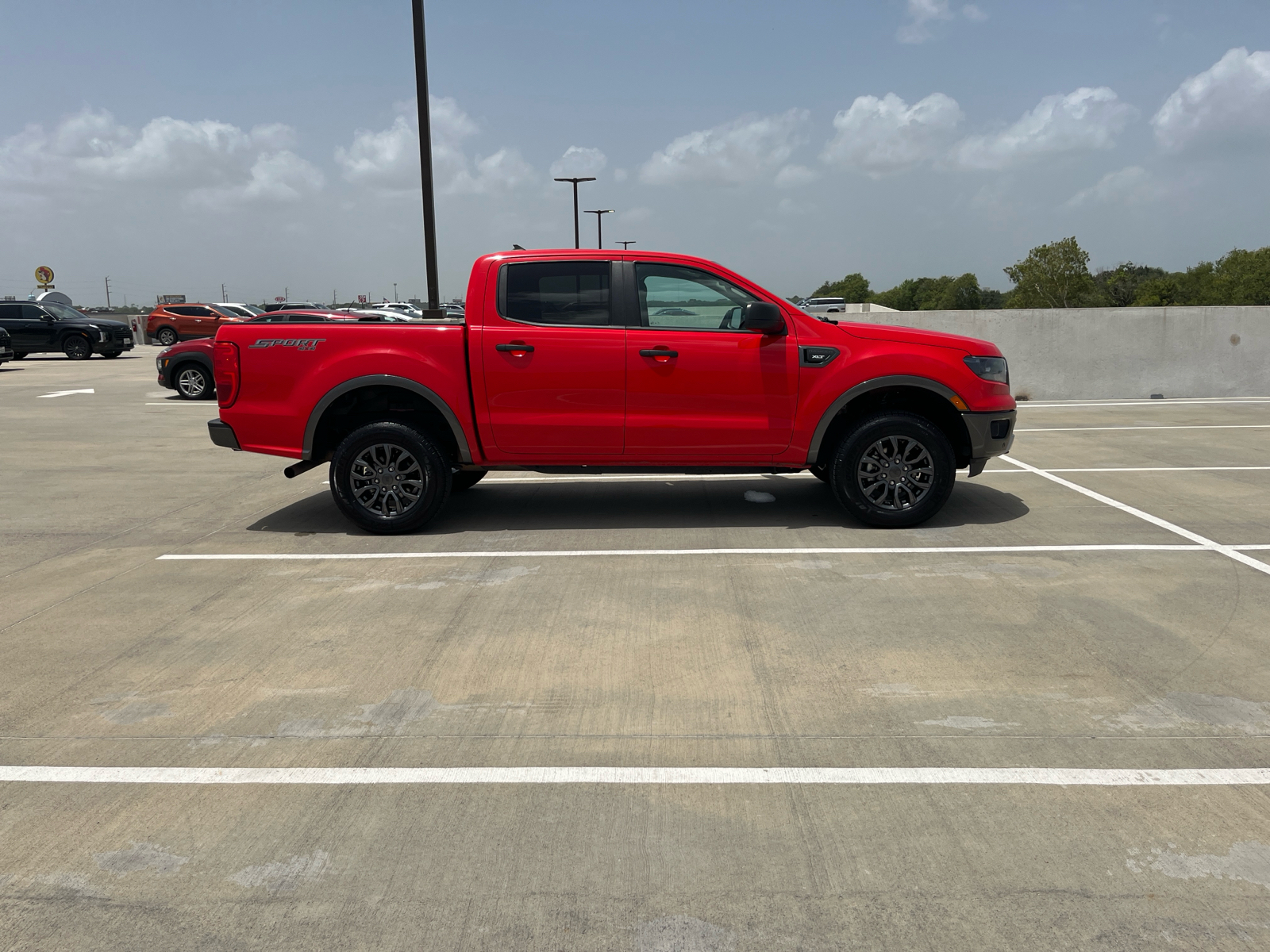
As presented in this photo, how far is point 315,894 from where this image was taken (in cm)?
285

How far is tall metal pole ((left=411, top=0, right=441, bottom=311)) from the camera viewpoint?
14.9 meters

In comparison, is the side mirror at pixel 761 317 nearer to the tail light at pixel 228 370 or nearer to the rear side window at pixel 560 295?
the rear side window at pixel 560 295

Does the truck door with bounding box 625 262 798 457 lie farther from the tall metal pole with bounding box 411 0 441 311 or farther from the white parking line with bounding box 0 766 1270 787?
the tall metal pole with bounding box 411 0 441 311

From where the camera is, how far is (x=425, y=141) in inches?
595

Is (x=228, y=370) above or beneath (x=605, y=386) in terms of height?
above

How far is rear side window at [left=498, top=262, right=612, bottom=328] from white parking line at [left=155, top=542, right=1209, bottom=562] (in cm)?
169

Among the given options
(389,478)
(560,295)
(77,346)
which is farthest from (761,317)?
(77,346)

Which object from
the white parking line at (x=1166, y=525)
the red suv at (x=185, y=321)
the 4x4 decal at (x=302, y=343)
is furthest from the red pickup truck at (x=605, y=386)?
the red suv at (x=185, y=321)

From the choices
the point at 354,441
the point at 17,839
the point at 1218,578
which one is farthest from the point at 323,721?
the point at 1218,578

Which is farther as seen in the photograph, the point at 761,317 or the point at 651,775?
the point at 761,317

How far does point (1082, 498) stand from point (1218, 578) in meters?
A: 2.51

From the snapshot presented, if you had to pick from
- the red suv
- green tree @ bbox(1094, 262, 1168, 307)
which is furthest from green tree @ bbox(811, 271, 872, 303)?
the red suv

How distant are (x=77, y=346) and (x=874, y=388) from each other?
2976 centimetres

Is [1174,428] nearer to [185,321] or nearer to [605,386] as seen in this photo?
[605,386]
